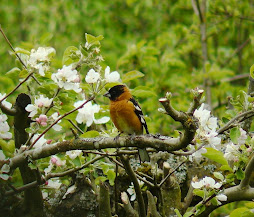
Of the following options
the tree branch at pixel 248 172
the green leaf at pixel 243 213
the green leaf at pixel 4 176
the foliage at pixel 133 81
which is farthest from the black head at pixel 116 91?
the green leaf at pixel 243 213

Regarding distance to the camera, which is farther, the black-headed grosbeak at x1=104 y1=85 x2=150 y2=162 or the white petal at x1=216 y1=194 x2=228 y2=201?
the black-headed grosbeak at x1=104 y1=85 x2=150 y2=162

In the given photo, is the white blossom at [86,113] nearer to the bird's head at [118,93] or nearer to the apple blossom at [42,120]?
the apple blossom at [42,120]

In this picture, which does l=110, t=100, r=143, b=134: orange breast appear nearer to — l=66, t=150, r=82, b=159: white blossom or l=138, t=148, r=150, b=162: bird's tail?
l=138, t=148, r=150, b=162: bird's tail

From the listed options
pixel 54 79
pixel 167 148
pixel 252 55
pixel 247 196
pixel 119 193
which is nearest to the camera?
pixel 167 148

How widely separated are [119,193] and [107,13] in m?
6.85

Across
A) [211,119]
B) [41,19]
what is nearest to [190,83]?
[41,19]

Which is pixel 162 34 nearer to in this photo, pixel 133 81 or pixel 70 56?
pixel 133 81

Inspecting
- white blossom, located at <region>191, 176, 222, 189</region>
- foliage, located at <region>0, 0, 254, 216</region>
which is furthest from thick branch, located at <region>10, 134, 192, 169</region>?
white blossom, located at <region>191, 176, 222, 189</region>

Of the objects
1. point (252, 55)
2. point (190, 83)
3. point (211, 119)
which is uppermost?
point (252, 55)

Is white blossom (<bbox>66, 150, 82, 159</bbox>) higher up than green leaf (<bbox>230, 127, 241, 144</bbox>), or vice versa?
white blossom (<bbox>66, 150, 82, 159</bbox>)

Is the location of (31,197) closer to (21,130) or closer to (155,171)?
(21,130)

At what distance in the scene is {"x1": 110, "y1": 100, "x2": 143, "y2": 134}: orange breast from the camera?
4.14m

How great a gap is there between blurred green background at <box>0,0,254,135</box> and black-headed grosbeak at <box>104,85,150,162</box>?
2087 mm

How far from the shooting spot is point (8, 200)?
3717 millimetres
